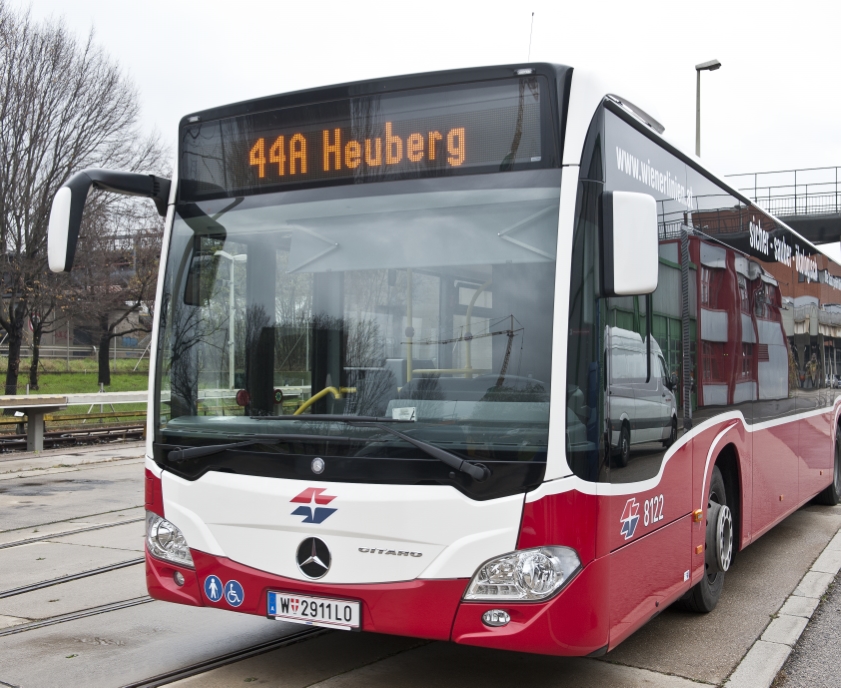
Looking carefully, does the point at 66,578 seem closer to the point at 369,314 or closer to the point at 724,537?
the point at 369,314

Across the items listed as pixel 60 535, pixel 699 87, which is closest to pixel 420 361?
pixel 60 535

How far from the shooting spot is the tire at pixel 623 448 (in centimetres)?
443

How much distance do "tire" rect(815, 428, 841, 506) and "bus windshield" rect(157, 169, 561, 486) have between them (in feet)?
26.5

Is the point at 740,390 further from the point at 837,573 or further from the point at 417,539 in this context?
the point at 417,539

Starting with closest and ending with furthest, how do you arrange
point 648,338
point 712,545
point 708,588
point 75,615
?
point 648,338, point 712,545, point 708,588, point 75,615

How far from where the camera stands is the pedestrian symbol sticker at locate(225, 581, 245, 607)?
4.57 metres

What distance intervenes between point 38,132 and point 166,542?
24.0m

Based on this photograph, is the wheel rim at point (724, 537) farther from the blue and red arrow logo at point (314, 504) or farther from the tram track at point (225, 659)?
the blue and red arrow logo at point (314, 504)

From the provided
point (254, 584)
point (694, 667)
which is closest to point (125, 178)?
point (254, 584)

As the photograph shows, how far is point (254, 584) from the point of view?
452cm

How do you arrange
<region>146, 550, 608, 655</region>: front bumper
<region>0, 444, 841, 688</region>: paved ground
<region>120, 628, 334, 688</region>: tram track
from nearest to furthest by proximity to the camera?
1. <region>146, 550, 608, 655</region>: front bumper
2. <region>120, 628, 334, 688</region>: tram track
3. <region>0, 444, 841, 688</region>: paved ground

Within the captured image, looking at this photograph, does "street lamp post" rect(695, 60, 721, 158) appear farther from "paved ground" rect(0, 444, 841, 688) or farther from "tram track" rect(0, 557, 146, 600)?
"tram track" rect(0, 557, 146, 600)

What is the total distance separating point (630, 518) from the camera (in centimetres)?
459

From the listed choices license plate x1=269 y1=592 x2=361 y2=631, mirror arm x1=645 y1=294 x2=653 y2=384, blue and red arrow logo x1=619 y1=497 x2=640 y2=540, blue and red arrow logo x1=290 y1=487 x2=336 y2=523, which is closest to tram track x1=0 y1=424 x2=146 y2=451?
license plate x1=269 y1=592 x2=361 y2=631
